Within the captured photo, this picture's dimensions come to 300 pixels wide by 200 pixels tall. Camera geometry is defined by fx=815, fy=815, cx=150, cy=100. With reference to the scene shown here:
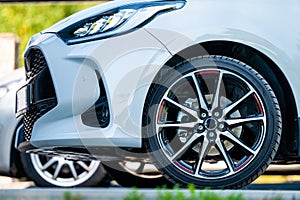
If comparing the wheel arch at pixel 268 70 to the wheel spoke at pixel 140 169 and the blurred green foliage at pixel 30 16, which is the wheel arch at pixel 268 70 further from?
the blurred green foliage at pixel 30 16

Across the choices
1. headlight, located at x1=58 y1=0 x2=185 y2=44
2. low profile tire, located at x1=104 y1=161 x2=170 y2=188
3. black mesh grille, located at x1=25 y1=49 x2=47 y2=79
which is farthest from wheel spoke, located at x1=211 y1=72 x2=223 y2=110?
low profile tire, located at x1=104 y1=161 x2=170 y2=188

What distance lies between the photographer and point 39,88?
16.4 ft

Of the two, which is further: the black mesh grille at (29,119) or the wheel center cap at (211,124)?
the black mesh grille at (29,119)

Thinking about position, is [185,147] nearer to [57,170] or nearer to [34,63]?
[34,63]

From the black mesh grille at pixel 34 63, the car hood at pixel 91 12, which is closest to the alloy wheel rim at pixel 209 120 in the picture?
the car hood at pixel 91 12

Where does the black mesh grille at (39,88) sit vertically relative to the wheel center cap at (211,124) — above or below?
above

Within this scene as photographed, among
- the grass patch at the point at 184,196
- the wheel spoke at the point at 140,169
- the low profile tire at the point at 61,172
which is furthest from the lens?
the low profile tire at the point at 61,172

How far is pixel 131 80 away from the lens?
4.52 m

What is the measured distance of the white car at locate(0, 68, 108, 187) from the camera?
632 centimetres

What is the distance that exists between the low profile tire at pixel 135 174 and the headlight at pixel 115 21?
1432 mm

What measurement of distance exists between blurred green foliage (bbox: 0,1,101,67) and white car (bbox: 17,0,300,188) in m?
7.53

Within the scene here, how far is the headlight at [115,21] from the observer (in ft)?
15.1

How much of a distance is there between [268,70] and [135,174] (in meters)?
1.76

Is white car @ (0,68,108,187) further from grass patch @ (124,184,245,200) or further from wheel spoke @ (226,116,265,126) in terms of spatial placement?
grass patch @ (124,184,245,200)
